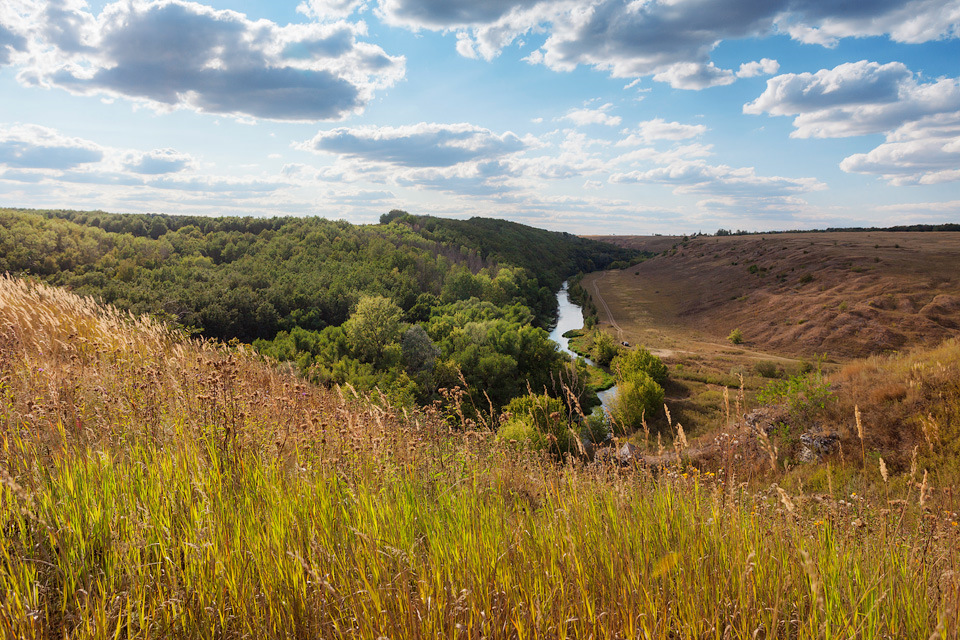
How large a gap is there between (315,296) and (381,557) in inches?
1811

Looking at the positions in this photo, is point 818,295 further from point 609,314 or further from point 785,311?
point 609,314

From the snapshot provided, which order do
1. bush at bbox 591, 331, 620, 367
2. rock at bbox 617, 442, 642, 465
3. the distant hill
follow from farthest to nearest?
bush at bbox 591, 331, 620, 367
the distant hill
rock at bbox 617, 442, 642, 465

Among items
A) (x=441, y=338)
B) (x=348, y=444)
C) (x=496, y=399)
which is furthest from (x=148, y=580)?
(x=441, y=338)

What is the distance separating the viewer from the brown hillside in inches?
2013

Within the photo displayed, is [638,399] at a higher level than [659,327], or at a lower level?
lower

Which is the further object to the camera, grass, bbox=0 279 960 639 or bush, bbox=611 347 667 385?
bush, bbox=611 347 667 385

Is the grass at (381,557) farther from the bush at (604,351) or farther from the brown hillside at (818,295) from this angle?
the brown hillside at (818,295)

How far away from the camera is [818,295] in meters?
63.7

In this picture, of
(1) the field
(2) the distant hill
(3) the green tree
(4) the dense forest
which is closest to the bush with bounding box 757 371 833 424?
(1) the field

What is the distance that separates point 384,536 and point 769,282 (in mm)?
89790

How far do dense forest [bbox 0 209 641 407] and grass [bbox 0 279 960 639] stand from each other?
1175 centimetres

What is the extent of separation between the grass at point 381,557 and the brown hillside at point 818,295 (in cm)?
5948

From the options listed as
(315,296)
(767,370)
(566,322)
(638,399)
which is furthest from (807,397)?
(566,322)

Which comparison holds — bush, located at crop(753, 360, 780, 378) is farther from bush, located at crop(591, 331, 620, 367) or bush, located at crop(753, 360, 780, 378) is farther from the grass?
the grass
